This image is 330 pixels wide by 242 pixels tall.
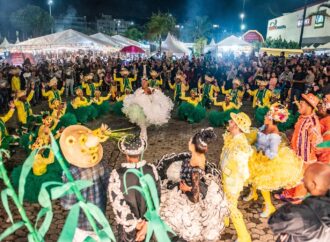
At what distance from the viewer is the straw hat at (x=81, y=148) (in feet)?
11.4

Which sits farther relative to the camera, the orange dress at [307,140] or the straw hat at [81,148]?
the orange dress at [307,140]

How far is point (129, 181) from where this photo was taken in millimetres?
3367

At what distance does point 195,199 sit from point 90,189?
4.13 feet

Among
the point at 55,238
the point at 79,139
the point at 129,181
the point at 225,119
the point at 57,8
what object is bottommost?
the point at 55,238

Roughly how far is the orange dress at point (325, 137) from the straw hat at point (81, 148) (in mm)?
4092

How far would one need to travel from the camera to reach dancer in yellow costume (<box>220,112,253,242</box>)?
14.1 feet

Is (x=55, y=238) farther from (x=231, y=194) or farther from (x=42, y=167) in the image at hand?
(x=231, y=194)

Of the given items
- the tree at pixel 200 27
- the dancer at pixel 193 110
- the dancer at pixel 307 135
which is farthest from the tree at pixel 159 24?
the dancer at pixel 307 135

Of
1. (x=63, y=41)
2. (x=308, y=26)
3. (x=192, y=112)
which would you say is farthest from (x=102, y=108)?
(x=308, y=26)

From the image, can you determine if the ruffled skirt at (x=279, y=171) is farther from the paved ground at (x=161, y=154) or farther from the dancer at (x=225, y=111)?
the dancer at (x=225, y=111)

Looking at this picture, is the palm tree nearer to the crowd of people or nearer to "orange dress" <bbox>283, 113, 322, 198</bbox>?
the crowd of people

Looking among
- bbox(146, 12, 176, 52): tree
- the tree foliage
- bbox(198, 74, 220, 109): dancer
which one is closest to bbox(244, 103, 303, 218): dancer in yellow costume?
bbox(198, 74, 220, 109): dancer

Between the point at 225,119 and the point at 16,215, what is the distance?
7377 millimetres

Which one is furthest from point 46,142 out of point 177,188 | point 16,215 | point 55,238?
point 177,188
